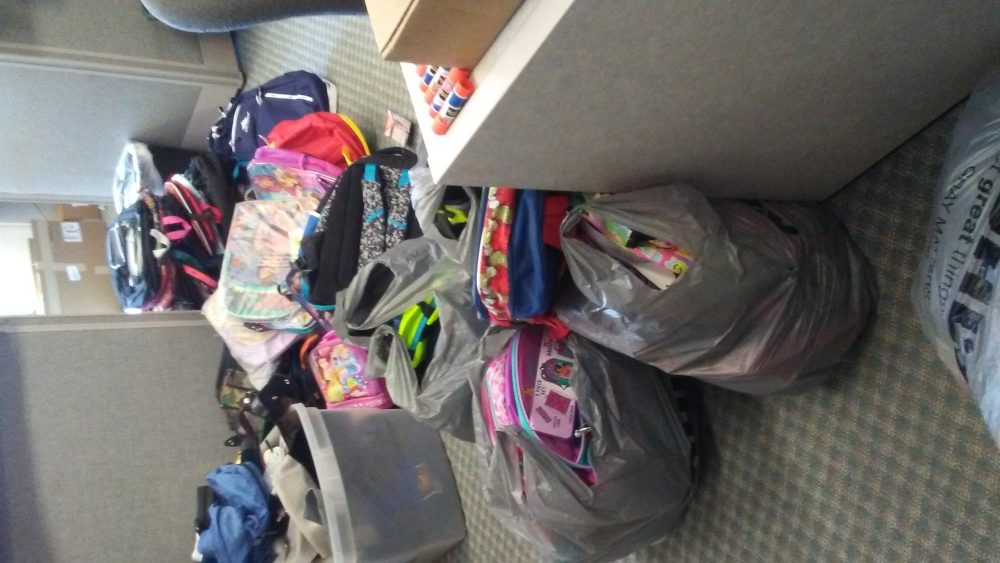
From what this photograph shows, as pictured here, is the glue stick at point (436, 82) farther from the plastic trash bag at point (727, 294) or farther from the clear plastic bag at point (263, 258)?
the clear plastic bag at point (263, 258)

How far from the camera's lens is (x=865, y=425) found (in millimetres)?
1098

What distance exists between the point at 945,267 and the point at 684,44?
16.9 inches

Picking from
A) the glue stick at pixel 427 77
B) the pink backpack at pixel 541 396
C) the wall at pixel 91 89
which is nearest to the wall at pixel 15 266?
the wall at pixel 91 89

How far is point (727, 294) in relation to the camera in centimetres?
91

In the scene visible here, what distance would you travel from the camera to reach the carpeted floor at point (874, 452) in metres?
0.99

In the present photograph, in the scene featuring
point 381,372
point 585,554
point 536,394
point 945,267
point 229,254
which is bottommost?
point 229,254

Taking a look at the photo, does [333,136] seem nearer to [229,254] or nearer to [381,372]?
[229,254]

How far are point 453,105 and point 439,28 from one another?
0.12 metres

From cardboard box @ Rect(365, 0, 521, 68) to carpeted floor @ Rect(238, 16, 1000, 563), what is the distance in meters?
0.74

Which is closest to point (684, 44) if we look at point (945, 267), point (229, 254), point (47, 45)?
point (945, 267)

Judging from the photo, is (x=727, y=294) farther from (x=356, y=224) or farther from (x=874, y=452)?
(x=356, y=224)

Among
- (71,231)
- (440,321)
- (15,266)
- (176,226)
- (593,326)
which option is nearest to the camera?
(593,326)

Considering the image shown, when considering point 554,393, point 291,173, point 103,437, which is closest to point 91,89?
point 291,173

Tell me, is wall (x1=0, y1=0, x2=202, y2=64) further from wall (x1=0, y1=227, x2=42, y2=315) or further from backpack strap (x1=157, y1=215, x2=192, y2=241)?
wall (x1=0, y1=227, x2=42, y2=315)
